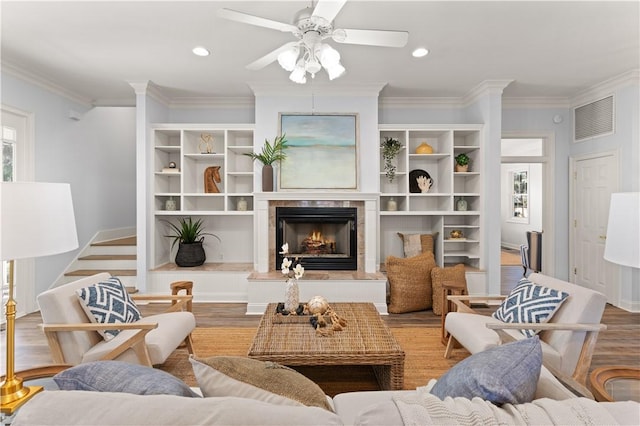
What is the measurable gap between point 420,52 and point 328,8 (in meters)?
1.91

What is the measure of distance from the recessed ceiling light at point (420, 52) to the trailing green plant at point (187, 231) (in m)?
3.40

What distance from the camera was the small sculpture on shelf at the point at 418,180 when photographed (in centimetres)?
485

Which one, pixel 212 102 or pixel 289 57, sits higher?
pixel 212 102

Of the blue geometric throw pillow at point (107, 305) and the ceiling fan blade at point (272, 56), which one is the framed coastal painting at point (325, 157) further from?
the blue geometric throw pillow at point (107, 305)

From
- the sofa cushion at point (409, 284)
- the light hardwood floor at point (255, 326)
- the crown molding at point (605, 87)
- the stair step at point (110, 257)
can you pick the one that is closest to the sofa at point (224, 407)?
the light hardwood floor at point (255, 326)

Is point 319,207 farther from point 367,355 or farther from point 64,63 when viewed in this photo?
point 64,63

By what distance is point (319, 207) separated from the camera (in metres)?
4.47

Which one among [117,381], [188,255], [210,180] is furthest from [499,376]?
[210,180]

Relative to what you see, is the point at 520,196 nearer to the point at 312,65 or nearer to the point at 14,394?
the point at 312,65

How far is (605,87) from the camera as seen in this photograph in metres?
4.38

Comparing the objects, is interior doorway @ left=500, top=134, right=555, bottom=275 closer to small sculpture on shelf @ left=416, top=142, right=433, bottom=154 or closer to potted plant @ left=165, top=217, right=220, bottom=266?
small sculpture on shelf @ left=416, top=142, right=433, bottom=154

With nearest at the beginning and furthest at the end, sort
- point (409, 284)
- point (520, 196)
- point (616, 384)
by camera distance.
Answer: point (616, 384)
point (409, 284)
point (520, 196)

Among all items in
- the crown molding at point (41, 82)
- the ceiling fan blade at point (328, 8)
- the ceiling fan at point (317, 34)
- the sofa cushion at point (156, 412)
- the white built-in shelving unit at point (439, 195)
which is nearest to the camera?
the sofa cushion at point (156, 412)

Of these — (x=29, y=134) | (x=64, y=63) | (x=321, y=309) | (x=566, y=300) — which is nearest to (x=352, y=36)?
(x=321, y=309)
